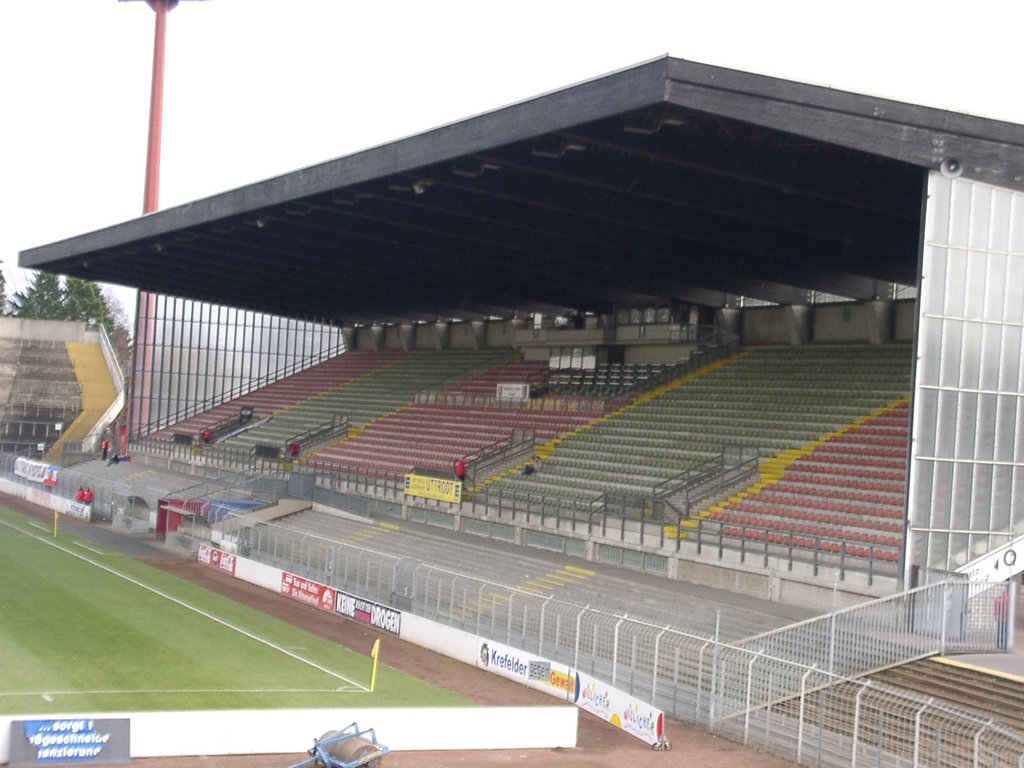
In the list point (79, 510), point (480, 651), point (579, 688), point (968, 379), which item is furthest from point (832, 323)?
point (79, 510)

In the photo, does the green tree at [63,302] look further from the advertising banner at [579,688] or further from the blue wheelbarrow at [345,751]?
the blue wheelbarrow at [345,751]

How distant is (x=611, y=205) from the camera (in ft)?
97.9

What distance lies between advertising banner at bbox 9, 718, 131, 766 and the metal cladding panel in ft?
47.1

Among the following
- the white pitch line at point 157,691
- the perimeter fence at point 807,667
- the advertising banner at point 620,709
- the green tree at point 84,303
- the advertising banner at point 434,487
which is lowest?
the white pitch line at point 157,691

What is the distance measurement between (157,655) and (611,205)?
1586 centimetres

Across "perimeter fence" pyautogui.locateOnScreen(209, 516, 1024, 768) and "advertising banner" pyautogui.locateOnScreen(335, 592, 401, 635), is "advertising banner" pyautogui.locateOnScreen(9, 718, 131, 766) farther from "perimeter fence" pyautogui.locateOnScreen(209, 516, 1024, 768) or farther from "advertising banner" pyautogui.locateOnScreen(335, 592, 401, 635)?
"advertising banner" pyautogui.locateOnScreen(335, 592, 401, 635)

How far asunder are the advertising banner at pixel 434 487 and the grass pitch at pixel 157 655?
7.69 meters

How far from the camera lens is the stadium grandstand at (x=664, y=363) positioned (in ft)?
70.2

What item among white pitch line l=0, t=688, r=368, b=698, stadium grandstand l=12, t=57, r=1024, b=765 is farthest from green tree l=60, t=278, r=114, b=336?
white pitch line l=0, t=688, r=368, b=698

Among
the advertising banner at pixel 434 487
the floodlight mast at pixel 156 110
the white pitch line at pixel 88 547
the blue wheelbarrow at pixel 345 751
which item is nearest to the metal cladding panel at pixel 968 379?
the blue wheelbarrow at pixel 345 751

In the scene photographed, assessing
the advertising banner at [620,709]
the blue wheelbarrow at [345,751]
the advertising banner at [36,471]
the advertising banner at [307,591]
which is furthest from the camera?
the advertising banner at [36,471]

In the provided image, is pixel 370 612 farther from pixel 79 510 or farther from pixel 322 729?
pixel 79 510

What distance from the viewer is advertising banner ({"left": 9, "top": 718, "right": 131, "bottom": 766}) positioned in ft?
52.3

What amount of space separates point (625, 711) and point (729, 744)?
75.5 inches
